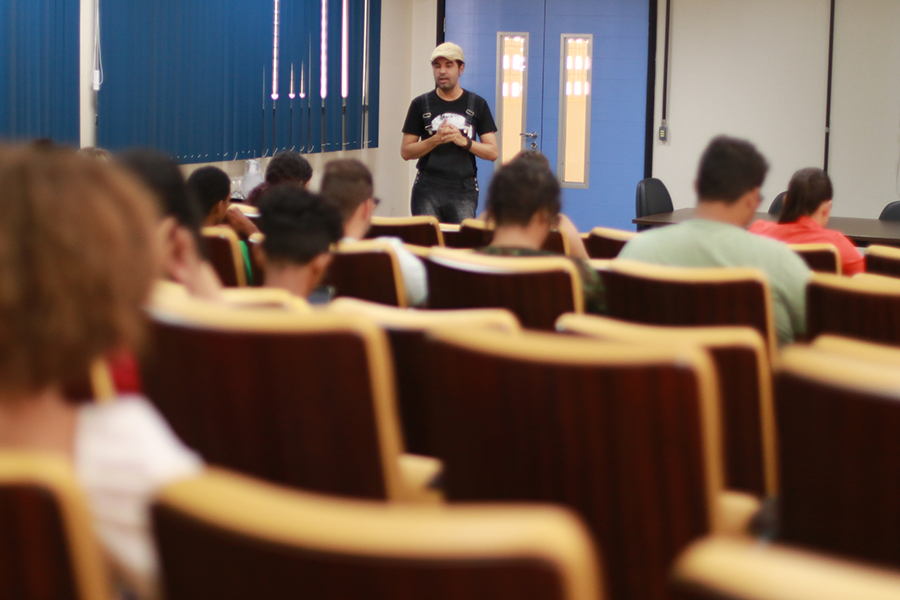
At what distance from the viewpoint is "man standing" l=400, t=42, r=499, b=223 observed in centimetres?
612

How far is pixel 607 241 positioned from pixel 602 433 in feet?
9.36

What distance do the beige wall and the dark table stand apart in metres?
2.31

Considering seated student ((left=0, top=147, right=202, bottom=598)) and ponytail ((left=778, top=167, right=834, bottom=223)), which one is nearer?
seated student ((left=0, top=147, right=202, bottom=598))

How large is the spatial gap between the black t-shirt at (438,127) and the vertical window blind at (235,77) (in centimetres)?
138

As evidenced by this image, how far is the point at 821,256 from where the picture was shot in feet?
11.2

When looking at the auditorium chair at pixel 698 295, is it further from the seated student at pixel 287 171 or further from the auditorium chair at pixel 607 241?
the seated student at pixel 287 171

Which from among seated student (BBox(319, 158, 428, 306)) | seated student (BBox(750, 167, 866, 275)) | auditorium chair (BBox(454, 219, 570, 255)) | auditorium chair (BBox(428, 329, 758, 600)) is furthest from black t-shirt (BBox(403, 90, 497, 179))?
auditorium chair (BBox(428, 329, 758, 600))

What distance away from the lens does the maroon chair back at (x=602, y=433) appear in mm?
1141

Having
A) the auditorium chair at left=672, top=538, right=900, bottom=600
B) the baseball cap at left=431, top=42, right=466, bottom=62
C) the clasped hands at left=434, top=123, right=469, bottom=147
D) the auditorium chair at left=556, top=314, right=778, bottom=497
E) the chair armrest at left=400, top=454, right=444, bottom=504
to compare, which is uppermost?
the baseball cap at left=431, top=42, right=466, bottom=62

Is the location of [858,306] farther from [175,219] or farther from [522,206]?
[175,219]

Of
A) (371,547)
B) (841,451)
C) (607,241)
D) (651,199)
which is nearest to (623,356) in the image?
(841,451)

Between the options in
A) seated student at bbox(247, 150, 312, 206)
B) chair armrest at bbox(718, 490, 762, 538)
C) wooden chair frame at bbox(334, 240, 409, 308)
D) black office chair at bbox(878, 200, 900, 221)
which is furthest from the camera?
black office chair at bbox(878, 200, 900, 221)

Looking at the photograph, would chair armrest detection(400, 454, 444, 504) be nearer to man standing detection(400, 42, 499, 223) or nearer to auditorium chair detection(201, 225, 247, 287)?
auditorium chair detection(201, 225, 247, 287)

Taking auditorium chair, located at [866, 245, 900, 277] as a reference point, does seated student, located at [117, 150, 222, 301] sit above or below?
above
